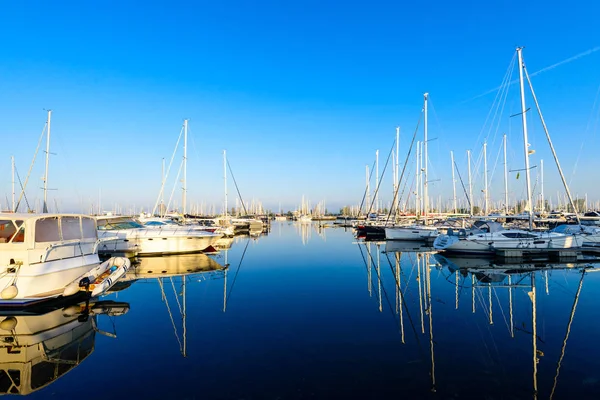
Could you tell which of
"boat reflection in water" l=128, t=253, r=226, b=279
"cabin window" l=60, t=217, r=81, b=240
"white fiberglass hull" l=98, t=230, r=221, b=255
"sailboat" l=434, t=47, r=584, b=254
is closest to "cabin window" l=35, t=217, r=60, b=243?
"cabin window" l=60, t=217, r=81, b=240

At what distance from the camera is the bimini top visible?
1234 cm

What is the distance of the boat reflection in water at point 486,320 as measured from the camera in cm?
697

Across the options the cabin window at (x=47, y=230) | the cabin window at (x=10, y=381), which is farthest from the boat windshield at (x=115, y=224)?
the cabin window at (x=10, y=381)

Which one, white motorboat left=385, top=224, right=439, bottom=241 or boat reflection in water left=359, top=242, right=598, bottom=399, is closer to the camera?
boat reflection in water left=359, top=242, right=598, bottom=399

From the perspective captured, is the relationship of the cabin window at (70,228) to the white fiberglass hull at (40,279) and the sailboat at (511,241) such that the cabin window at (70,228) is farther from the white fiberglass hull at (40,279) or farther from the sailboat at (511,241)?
the sailboat at (511,241)

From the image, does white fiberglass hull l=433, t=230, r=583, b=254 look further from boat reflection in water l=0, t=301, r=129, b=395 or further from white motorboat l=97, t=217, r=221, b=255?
boat reflection in water l=0, t=301, r=129, b=395

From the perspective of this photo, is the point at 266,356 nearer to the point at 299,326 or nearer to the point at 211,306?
the point at 299,326

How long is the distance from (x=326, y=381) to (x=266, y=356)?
1.78 m

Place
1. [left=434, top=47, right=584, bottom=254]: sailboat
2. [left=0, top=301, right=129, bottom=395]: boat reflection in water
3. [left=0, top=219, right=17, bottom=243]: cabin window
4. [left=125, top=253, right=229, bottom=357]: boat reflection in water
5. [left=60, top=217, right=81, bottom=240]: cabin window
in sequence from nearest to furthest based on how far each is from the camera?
[left=0, top=301, right=129, bottom=395]: boat reflection in water → [left=125, top=253, right=229, bottom=357]: boat reflection in water → [left=0, top=219, right=17, bottom=243]: cabin window → [left=60, top=217, right=81, bottom=240]: cabin window → [left=434, top=47, right=584, bottom=254]: sailboat

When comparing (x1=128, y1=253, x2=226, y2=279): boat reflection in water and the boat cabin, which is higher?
the boat cabin

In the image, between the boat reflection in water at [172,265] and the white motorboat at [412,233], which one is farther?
the white motorboat at [412,233]

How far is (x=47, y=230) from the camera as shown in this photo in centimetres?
1313

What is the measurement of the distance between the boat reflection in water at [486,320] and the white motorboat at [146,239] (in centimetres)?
1357

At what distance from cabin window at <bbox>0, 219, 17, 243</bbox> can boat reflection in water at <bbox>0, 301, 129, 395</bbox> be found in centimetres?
300
